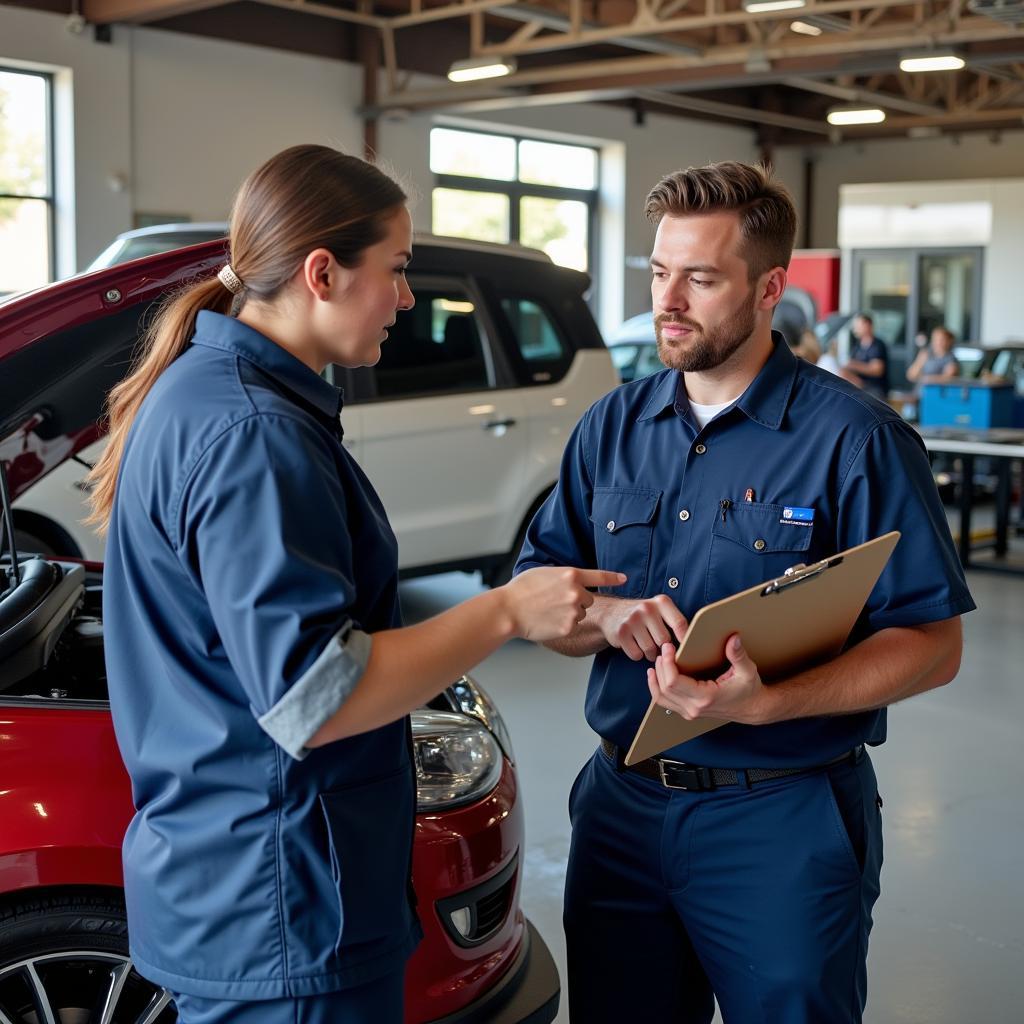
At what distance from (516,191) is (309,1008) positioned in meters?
14.0

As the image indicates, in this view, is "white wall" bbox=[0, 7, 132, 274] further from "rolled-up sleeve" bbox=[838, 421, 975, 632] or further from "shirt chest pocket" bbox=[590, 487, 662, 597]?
"rolled-up sleeve" bbox=[838, 421, 975, 632]

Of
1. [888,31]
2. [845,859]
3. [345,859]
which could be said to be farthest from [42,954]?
[888,31]

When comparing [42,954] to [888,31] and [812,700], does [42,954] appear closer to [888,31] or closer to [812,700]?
[812,700]

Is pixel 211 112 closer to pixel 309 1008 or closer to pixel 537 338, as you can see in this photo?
pixel 537 338

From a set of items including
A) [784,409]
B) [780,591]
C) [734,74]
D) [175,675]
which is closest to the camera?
[175,675]

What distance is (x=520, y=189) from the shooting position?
14.8m

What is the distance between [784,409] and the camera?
73.2 inches

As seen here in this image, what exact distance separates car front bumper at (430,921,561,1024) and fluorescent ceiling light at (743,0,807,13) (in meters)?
8.53

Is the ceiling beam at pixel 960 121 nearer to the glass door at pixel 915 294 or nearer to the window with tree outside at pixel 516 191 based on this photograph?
the glass door at pixel 915 294

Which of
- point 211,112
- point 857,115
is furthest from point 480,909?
point 857,115

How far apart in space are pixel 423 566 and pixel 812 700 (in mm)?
4279

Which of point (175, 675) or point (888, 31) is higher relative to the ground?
point (888, 31)

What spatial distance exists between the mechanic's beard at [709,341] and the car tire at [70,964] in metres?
1.12

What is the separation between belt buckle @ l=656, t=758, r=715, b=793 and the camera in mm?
1815
